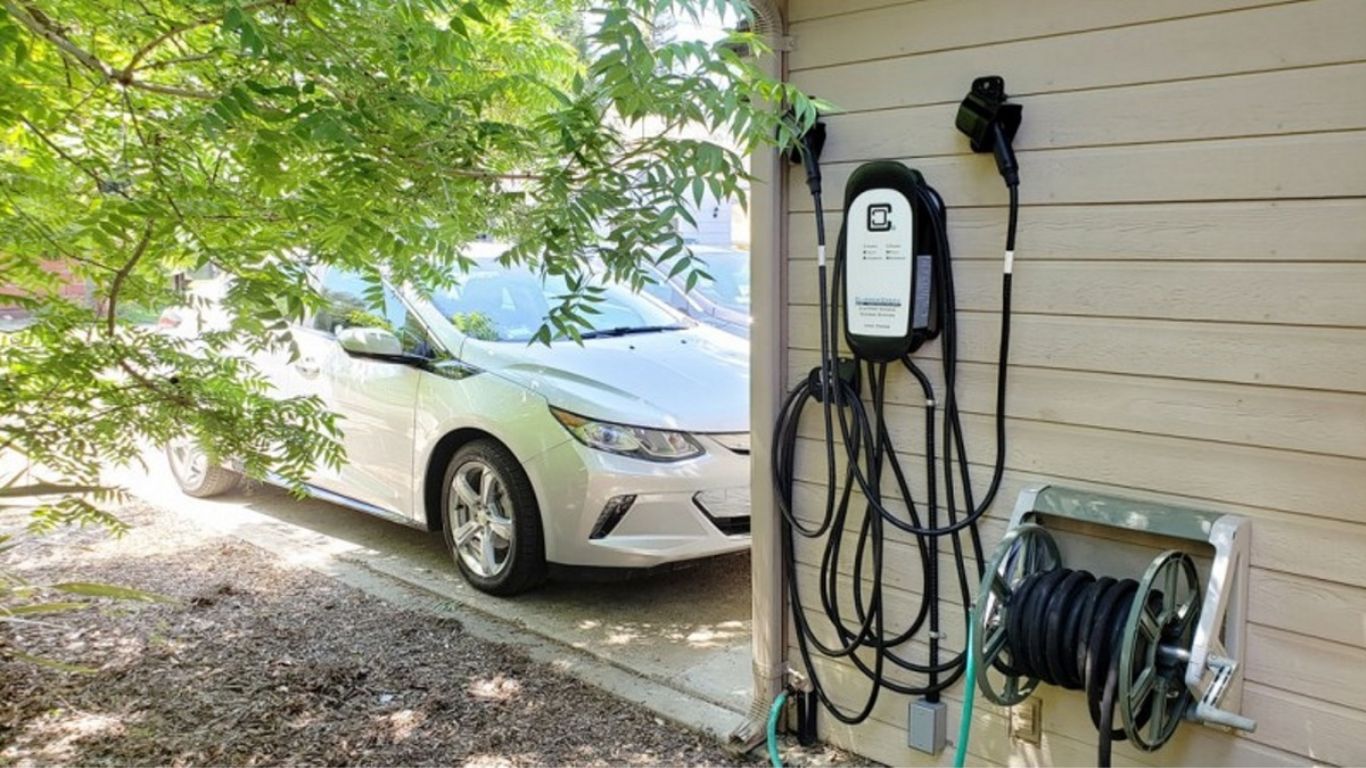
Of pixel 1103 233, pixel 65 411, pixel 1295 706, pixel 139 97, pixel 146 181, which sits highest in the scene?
pixel 139 97

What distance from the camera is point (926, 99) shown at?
2.13 meters

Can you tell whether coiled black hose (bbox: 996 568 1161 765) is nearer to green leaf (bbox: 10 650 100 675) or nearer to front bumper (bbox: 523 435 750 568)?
front bumper (bbox: 523 435 750 568)

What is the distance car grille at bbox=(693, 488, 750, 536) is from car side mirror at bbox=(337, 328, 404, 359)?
4.97ft

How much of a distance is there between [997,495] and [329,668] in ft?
7.20

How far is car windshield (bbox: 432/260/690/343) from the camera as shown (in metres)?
3.75

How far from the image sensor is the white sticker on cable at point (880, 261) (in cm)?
210

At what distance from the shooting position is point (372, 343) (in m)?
3.88

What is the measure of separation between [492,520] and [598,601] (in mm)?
536

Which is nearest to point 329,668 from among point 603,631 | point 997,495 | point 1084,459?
point 603,631

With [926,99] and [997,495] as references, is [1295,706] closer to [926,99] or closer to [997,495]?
[997,495]

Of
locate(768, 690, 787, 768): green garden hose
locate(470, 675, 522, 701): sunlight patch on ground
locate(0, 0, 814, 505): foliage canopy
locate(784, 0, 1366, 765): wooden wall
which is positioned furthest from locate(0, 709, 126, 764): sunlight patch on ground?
locate(784, 0, 1366, 765): wooden wall

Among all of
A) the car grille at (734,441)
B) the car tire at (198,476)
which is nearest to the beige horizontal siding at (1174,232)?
the car grille at (734,441)

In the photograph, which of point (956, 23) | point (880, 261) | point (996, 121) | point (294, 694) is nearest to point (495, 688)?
point (294, 694)

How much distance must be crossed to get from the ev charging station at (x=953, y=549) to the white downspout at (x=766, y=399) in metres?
0.05
